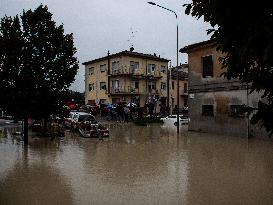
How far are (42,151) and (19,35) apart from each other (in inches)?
240

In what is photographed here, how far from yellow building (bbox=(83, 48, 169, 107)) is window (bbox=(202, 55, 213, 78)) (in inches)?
1114

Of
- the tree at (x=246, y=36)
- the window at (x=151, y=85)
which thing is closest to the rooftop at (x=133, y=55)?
the window at (x=151, y=85)

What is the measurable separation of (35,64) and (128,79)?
36810mm

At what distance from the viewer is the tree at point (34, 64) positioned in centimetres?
1702

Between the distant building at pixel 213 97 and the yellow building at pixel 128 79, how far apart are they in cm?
2730

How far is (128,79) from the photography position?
53969 millimetres

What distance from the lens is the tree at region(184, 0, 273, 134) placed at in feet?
13.9

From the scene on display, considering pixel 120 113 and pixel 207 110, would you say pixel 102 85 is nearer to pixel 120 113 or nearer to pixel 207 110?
pixel 120 113

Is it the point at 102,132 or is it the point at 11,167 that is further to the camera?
the point at 102,132

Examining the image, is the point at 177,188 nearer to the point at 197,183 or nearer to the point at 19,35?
the point at 197,183

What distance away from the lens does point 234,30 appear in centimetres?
466

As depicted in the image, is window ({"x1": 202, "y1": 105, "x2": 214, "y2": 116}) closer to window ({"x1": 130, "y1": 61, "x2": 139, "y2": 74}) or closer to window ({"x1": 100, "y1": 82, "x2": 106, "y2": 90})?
window ({"x1": 130, "y1": 61, "x2": 139, "y2": 74})

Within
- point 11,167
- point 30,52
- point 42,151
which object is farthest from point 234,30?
point 30,52

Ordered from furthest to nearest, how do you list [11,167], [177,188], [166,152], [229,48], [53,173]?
[166,152] → [11,167] → [53,173] → [177,188] → [229,48]
